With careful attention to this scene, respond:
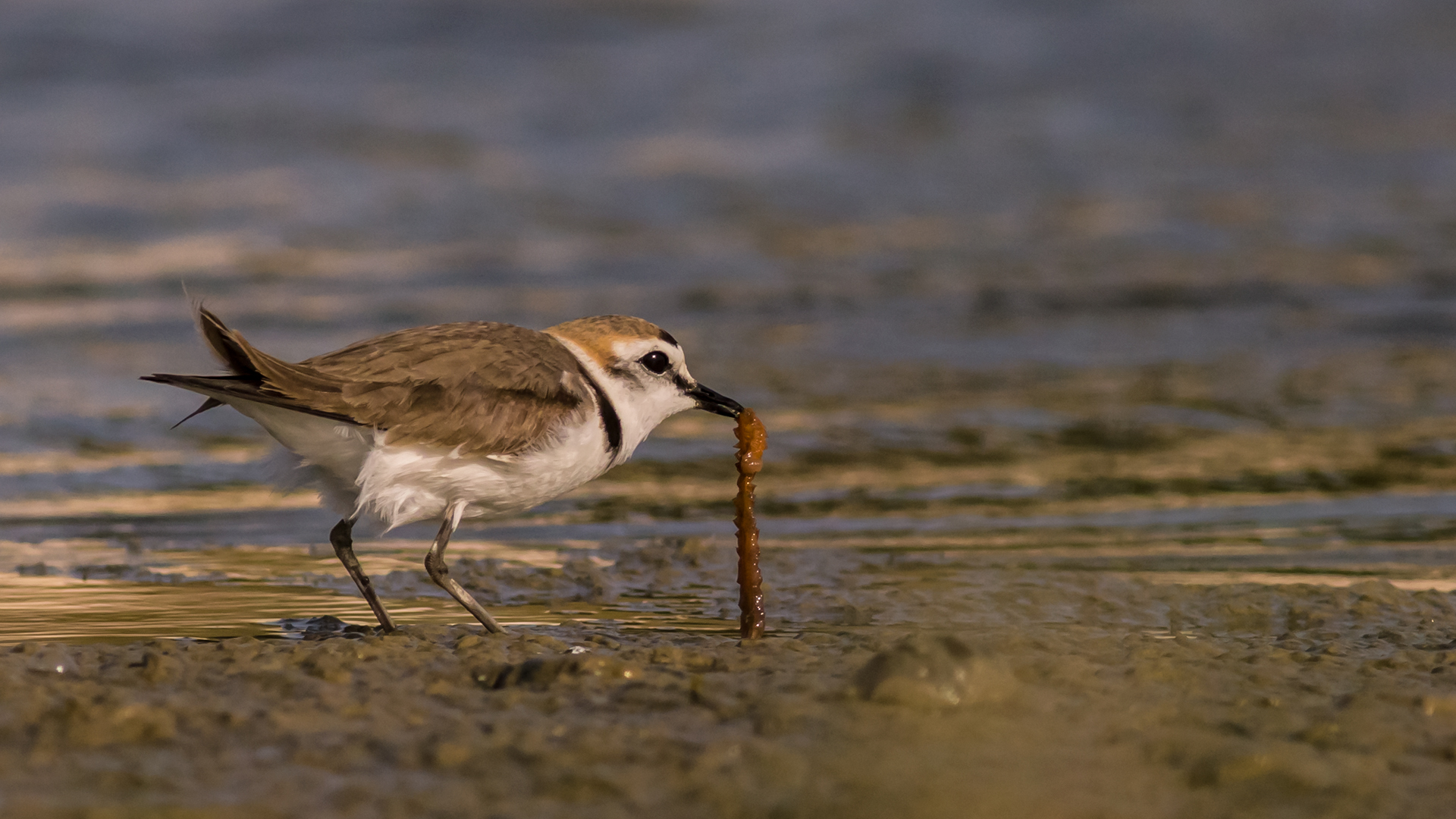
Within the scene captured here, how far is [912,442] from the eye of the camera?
7941mm

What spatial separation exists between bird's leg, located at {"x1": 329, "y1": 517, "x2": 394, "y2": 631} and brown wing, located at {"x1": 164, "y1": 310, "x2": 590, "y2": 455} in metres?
0.52

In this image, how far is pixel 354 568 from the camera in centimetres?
502

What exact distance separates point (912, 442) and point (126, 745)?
508 centimetres

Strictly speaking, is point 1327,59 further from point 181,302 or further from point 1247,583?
point 1247,583

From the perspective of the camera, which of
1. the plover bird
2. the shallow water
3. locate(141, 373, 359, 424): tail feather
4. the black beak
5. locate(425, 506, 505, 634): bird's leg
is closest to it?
the shallow water

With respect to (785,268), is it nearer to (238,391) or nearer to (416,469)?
(416,469)

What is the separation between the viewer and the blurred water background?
6.16 meters

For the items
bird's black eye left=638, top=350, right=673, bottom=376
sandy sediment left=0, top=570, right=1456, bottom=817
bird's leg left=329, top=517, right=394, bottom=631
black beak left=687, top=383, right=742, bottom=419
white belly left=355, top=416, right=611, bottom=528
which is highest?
bird's black eye left=638, top=350, right=673, bottom=376

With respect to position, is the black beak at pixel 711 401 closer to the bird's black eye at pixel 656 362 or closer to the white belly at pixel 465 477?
the bird's black eye at pixel 656 362

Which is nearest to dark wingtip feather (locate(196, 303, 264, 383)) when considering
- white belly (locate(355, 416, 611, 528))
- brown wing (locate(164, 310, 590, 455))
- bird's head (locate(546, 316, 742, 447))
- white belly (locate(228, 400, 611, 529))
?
brown wing (locate(164, 310, 590, 455))

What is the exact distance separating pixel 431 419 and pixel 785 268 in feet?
28.0

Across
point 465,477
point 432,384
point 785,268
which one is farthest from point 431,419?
point 785,268

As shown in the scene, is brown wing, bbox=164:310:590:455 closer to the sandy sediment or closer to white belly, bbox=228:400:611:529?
white belly, bbox=228:400:611:529

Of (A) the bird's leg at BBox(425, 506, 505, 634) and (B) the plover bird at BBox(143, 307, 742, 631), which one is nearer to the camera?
(B) the plover bird at BBox(143, 307, 742, 631)
